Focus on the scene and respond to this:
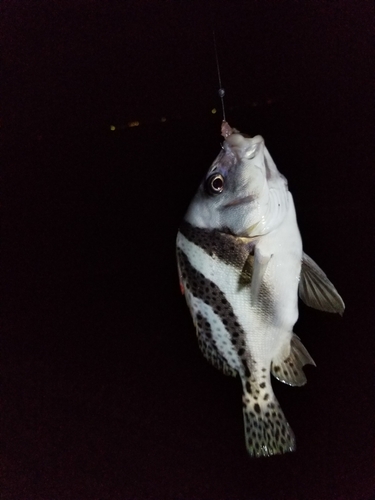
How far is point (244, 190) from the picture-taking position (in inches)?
35.1

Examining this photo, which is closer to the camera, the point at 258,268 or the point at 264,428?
the point at 258,268

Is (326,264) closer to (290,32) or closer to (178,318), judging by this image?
(178,318)

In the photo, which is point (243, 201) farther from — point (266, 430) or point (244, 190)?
point (266, 430)

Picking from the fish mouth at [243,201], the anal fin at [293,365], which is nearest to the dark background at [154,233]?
the anal fin at [293,365]

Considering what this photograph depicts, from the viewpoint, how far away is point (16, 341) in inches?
49.5

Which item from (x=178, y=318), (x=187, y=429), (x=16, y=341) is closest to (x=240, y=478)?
(x=187, y=429)

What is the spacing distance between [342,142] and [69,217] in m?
0.83

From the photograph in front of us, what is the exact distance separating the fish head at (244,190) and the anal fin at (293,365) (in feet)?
1.08

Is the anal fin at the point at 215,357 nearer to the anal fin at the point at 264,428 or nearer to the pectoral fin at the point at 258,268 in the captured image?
the anal fin at the point at 264,428

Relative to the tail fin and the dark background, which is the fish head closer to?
the dark background

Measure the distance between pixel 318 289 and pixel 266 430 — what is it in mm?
372

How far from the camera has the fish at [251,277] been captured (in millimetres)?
896

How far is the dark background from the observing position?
1.15 metres

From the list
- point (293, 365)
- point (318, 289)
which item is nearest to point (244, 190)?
point (318, 289)
